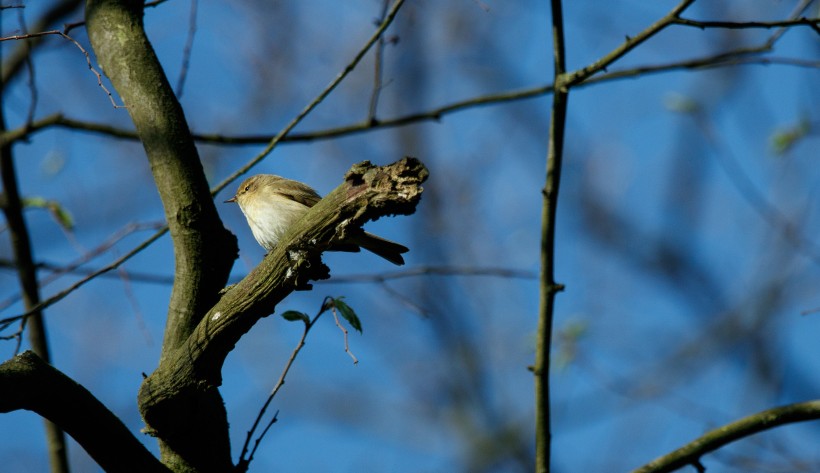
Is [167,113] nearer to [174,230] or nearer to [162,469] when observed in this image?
[174,230]

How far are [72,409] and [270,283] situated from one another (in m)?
0.75

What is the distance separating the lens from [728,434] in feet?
9.72

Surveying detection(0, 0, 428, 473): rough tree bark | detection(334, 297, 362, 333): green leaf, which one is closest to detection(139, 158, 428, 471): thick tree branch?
detection(0, 0, 428, 473): rough tree bark

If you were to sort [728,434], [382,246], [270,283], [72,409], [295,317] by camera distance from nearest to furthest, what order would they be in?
[72,409] < [270,283] < [728,434] < [295,317] < [382,246]

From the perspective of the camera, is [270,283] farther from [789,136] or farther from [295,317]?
[789,136]

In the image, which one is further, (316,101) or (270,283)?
(316,101)

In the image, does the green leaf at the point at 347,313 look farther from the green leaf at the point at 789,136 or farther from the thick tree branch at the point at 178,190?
the green leaf at the point at 789,136

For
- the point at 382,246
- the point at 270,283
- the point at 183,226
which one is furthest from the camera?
the point at 382,246

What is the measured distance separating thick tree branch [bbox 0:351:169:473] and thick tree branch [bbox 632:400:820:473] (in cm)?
183

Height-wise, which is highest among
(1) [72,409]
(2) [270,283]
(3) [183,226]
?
(3) [183,226]

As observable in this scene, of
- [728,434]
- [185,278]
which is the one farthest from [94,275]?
[728,434]

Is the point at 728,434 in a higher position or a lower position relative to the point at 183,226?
lower

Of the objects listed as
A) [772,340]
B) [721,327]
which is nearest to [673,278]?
[721,327]

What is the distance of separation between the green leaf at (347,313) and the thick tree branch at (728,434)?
121 cm
